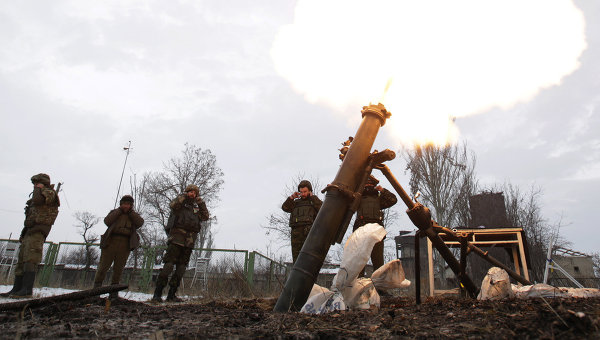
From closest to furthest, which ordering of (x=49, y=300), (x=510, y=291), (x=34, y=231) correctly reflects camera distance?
(x=49, y=300), (x=510, y=291), (x=34, y=231)

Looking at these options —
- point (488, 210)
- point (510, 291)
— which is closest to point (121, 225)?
point (510, 291)

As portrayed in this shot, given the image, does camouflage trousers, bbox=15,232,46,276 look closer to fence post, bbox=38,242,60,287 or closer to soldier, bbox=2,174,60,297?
soldier, bbox=2,174,60,297

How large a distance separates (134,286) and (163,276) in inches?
264

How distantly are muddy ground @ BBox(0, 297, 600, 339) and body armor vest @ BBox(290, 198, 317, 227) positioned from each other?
10.5 ft

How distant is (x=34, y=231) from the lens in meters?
5.96

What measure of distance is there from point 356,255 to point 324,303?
541 millimetres

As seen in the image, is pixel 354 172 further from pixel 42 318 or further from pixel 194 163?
pixel 194 163

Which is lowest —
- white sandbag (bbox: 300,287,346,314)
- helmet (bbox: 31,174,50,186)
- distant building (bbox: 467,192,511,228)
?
white sandbag (bbox: 300,287,346,314)

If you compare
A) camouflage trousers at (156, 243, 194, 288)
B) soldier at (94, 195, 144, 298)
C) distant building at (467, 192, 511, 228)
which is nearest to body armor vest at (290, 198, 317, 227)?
camouflage trousers at (156, 243, 194, 288)

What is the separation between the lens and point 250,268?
11.9 m

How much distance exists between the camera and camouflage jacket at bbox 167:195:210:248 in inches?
247

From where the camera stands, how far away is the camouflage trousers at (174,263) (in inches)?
240

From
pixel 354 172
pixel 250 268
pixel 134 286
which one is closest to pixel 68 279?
pixel 134 286

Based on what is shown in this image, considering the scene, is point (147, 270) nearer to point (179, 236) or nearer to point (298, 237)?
point (179, 236)
